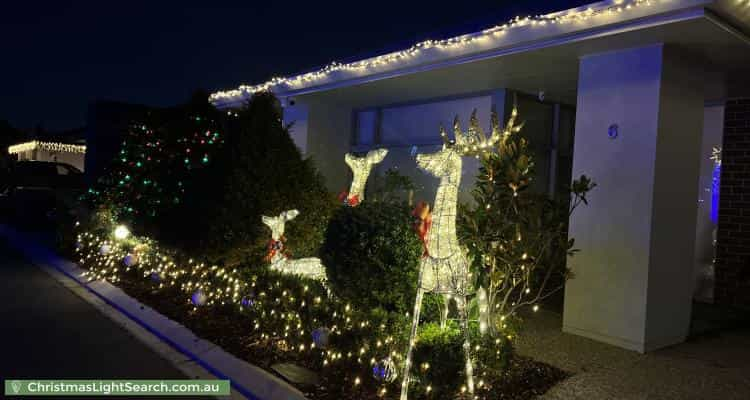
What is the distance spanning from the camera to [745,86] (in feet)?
23.0

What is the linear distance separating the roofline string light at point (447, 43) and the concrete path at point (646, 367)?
3.23m

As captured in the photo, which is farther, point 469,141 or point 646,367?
point 646,367

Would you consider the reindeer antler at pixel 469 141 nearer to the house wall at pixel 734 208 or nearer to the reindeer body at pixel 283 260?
the reindeer body at pixel 283 260

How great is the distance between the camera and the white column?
5.67 metres

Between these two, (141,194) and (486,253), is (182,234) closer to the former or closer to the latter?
(141,194)

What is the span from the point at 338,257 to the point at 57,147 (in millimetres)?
30953

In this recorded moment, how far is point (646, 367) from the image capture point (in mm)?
5207

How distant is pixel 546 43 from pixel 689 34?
1.34 meters

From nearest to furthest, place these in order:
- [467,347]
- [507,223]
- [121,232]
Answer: [467,347]
[507,223]
[121,232]

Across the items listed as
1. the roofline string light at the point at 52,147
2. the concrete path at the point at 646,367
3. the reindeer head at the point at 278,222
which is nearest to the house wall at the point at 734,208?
the concrete path at the point at 646,367


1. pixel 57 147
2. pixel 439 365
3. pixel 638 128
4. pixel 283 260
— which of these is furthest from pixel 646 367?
pixel 57 147

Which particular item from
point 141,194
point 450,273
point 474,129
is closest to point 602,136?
point 474,129

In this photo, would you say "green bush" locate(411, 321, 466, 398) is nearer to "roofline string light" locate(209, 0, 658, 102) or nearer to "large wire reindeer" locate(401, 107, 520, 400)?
"large wire reindeer" locate(401, 107, 520, 400)

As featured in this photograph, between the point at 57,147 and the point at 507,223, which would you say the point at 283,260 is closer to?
the point at 507,223
